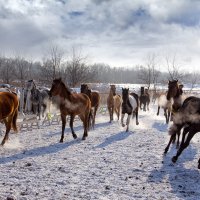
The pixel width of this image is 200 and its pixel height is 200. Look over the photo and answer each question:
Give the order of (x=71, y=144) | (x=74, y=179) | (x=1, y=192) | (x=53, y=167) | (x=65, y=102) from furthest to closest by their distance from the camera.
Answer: (x=65, y=102), (x=71, y=144), (x=53, y=167), (x=74, y=179), (x=1, y=192)

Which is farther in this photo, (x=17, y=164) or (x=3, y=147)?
(x=3, y=147)

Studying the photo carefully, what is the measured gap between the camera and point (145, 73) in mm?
54500

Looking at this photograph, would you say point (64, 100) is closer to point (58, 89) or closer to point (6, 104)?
point (58, 89)

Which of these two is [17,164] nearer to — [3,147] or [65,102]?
[3,147]

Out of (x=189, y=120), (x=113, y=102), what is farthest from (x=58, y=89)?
(x=113, y=102)

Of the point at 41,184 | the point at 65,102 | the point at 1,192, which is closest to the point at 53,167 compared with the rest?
the point at 41,184

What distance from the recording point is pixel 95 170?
24.5 feet

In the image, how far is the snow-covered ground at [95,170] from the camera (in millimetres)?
5828

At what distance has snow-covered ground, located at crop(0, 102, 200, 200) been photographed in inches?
229

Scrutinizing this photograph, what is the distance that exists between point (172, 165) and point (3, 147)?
5.23 m

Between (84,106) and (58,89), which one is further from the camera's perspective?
(84,106)

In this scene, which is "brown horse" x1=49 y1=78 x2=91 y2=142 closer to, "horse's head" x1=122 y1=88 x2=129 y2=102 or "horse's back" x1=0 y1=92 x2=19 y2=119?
"horse's back" x1=0 y1=92 x2=19 y2=119

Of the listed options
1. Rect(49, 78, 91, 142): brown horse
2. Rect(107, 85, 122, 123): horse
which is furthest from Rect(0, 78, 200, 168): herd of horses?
Rect(107, 85, 122, 123): horse

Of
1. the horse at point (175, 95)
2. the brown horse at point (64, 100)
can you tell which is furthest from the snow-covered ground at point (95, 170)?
the horse at point (175, 95)
